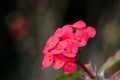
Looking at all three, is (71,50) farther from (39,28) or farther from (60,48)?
(39,28)

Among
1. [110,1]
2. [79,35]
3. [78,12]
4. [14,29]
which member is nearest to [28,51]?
[14,29]

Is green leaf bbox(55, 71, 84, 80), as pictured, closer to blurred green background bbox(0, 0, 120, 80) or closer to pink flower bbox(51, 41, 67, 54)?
pink flower bbox(51, 41, 67, 54)

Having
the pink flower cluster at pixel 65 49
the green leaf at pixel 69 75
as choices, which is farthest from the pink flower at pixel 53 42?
the green leaf at pixel 69 75

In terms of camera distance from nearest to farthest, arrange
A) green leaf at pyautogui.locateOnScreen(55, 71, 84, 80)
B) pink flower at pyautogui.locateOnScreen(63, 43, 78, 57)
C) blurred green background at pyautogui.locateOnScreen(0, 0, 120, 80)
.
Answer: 1. pink flower at pyautogui.locateOnScreen(63, 43, 78, 57)
2. green leaf at pyautogui.locateOnScreen(55, 71, 84, 80)
3. blurred green background at pyautogui.locateOnScreen(0, 0, 120, 80)

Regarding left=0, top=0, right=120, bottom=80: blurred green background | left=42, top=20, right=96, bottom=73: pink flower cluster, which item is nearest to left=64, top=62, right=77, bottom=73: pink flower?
left=42, top=20, right=96, bottom=73: pink flower cluster

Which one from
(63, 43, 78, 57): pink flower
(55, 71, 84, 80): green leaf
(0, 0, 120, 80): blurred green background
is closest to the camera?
(63, 43, 78, 57): pink flower
